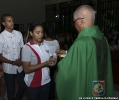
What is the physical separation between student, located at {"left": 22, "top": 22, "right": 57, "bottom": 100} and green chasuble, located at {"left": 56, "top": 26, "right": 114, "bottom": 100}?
565 millimetres

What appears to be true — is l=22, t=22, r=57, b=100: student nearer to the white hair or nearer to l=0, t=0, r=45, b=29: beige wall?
the white hair

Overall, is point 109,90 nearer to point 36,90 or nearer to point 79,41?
point 79,41

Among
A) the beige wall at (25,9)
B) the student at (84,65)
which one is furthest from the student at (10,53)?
the beige wall at (25,9)

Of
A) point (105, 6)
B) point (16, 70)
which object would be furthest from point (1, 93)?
point (105, 6)

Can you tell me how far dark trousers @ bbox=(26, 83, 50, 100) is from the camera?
2.48 m

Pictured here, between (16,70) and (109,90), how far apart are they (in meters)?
1.66

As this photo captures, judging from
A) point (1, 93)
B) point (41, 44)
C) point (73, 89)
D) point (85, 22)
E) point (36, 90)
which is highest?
point (85, 22)

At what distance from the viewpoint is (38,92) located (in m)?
2.53

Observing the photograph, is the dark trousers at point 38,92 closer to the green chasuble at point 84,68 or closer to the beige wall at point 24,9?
the green chasuble at point 84,68

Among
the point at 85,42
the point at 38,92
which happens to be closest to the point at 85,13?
the point at 85,42

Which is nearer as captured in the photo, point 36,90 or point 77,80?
point 77,80

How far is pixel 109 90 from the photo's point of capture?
6.93 ft

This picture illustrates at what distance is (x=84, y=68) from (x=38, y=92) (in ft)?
3.16

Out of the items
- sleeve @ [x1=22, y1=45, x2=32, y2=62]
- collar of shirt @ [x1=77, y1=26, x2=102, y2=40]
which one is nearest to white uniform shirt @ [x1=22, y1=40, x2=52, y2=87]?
sleeve @ [x1=22, y1=45, x2=32, y2=62]
